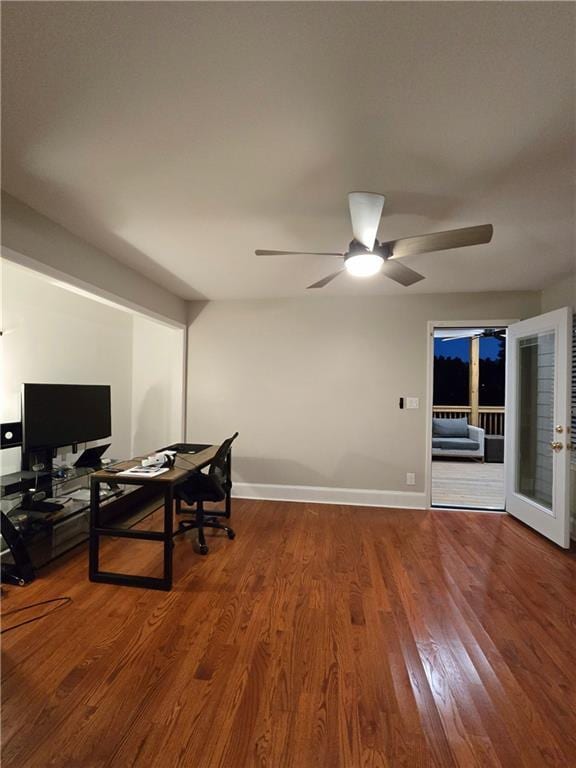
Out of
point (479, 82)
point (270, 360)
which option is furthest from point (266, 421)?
point (479, 82)

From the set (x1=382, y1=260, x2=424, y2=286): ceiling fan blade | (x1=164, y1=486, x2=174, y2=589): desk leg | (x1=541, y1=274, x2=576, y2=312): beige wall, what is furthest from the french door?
(x1=164, y1=486, x2=174, y2=589): desk leg

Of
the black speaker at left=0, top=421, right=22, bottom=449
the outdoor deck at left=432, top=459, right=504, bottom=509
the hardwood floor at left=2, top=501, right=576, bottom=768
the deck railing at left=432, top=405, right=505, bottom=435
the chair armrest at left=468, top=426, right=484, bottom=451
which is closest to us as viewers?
the hardwood floor at left=2, top=501, right=576, bottom=768

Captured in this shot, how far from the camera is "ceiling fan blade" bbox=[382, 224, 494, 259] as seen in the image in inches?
66.0

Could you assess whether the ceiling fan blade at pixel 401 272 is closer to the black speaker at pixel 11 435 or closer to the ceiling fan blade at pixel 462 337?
the black speaker at pixel 11 435

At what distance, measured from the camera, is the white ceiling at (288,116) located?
104cm

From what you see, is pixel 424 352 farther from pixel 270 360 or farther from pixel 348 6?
pixel 348 6

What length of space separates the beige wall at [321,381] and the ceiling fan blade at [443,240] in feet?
7.08

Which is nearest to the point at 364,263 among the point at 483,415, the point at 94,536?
the point at 94,536

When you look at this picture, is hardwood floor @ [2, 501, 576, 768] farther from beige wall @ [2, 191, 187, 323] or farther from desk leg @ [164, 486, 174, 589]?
beige wall @ [2, 191, 187, 323]

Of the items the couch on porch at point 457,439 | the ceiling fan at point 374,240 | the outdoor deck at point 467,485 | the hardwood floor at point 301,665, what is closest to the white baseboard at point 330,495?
the outdoor deck at point 467,485

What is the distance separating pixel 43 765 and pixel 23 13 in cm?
249

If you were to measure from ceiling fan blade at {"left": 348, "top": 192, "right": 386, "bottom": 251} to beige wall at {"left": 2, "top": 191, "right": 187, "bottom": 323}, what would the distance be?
6.45 ft

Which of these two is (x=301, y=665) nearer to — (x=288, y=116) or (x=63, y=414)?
(x=288, y=116)

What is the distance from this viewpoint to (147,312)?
3570mm
